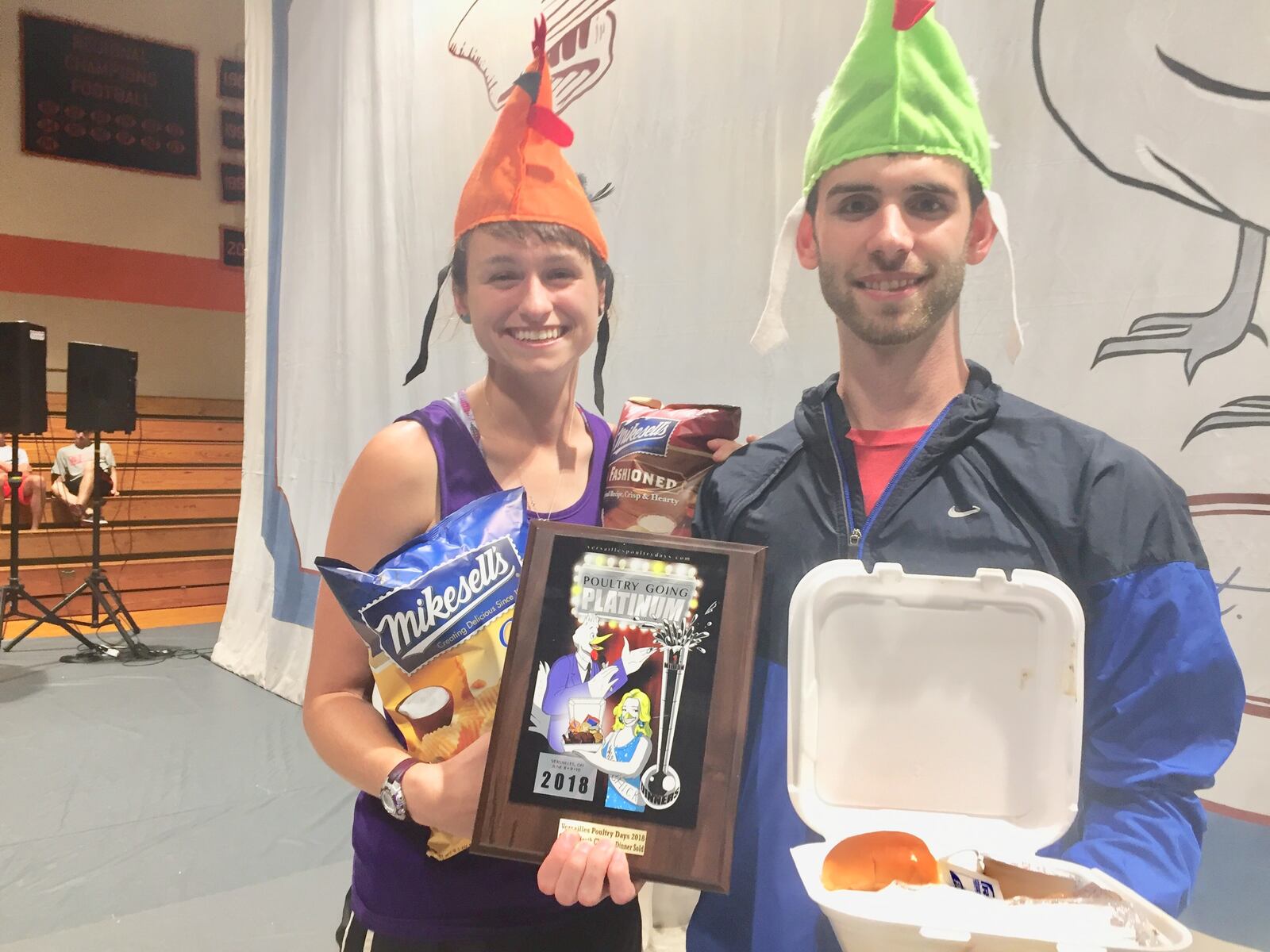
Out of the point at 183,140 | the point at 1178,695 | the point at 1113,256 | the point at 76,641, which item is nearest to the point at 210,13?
the point at 183,140

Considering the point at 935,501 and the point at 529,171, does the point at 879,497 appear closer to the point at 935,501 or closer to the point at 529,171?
the point at 935,501

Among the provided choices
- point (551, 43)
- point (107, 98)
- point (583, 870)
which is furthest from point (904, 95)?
point (107, 98)

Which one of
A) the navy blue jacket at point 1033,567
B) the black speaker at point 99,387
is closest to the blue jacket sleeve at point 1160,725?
the navy blue jacket at point 1033,567

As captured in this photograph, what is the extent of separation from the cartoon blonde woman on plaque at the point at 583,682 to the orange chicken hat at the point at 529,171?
466mm

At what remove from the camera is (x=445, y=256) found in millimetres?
2174

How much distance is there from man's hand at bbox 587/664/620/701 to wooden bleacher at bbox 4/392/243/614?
566cm

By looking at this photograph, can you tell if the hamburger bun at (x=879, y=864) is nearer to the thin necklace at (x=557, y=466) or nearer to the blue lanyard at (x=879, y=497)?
the blue lanyard at (x=879, y=497)

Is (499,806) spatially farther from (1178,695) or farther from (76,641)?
(76,641)

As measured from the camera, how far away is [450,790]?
0.71 metres

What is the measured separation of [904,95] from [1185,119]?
44 cm

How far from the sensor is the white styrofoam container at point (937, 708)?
62 centimetres

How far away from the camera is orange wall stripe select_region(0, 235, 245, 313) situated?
5.29 meters

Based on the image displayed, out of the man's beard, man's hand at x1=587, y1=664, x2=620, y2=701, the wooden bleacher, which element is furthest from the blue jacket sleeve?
the wooden bleacher

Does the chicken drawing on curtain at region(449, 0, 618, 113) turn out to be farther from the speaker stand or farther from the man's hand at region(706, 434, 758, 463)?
the speaker stand
